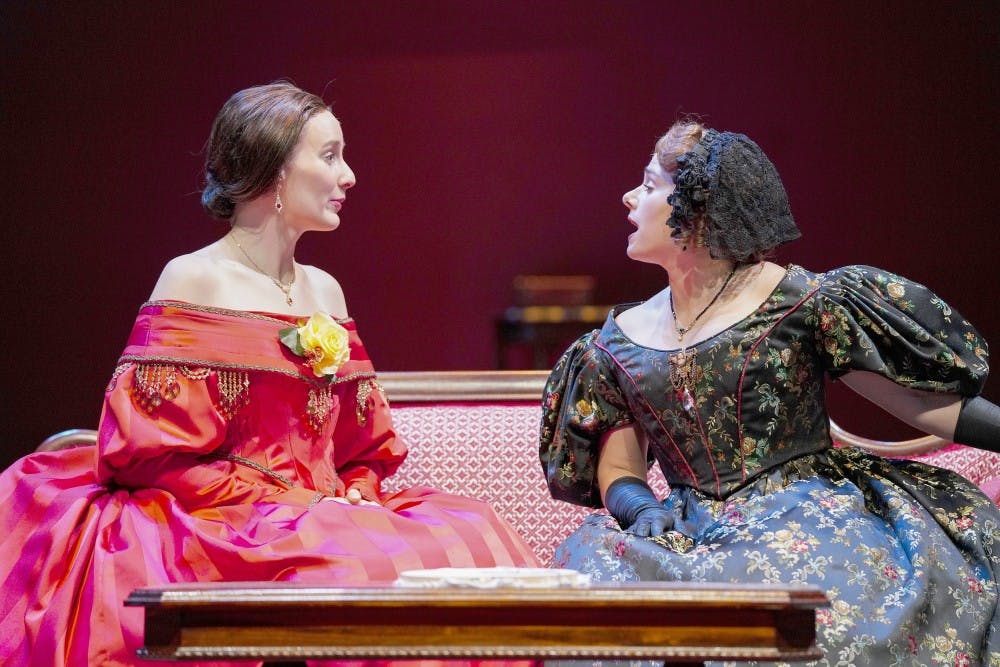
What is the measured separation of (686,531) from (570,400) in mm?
491

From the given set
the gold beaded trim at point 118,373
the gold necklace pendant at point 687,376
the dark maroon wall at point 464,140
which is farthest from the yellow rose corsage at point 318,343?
the dark maroon wall at point 464,140

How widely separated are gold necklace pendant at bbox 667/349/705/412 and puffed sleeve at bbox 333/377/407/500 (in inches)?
33.2

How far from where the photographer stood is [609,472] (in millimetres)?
3055

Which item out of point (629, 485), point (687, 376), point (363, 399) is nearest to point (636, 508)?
point (629, 485)

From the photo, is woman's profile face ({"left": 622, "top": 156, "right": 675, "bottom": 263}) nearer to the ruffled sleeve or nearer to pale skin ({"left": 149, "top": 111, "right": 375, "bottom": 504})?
pale skin ({"left": 149, "top": 111, "right": 375, "bottom": 504})

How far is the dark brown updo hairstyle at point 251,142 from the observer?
3.03 metres

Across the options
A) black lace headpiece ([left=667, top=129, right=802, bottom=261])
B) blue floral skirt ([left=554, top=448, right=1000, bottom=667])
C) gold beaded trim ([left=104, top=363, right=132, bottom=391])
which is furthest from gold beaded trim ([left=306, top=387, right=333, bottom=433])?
black lace headpiece ([left=667, top=129, right=802, bottom=261])

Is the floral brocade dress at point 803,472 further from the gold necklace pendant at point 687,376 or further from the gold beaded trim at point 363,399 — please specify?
the gold beaded trim at point 363,399

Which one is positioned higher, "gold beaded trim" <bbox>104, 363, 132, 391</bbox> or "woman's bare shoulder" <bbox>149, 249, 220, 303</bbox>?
"woman's bare shoulder" <bbox>149, 249, 220, 303</bbox>

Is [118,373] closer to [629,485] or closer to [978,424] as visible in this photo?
[629,485]

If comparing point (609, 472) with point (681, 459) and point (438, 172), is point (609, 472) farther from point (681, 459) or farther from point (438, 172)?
point (438, 172)

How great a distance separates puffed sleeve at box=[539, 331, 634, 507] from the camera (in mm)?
3053

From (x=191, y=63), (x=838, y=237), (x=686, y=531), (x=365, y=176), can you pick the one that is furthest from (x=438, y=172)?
(x=686, y=531)

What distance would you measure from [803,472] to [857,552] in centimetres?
35
